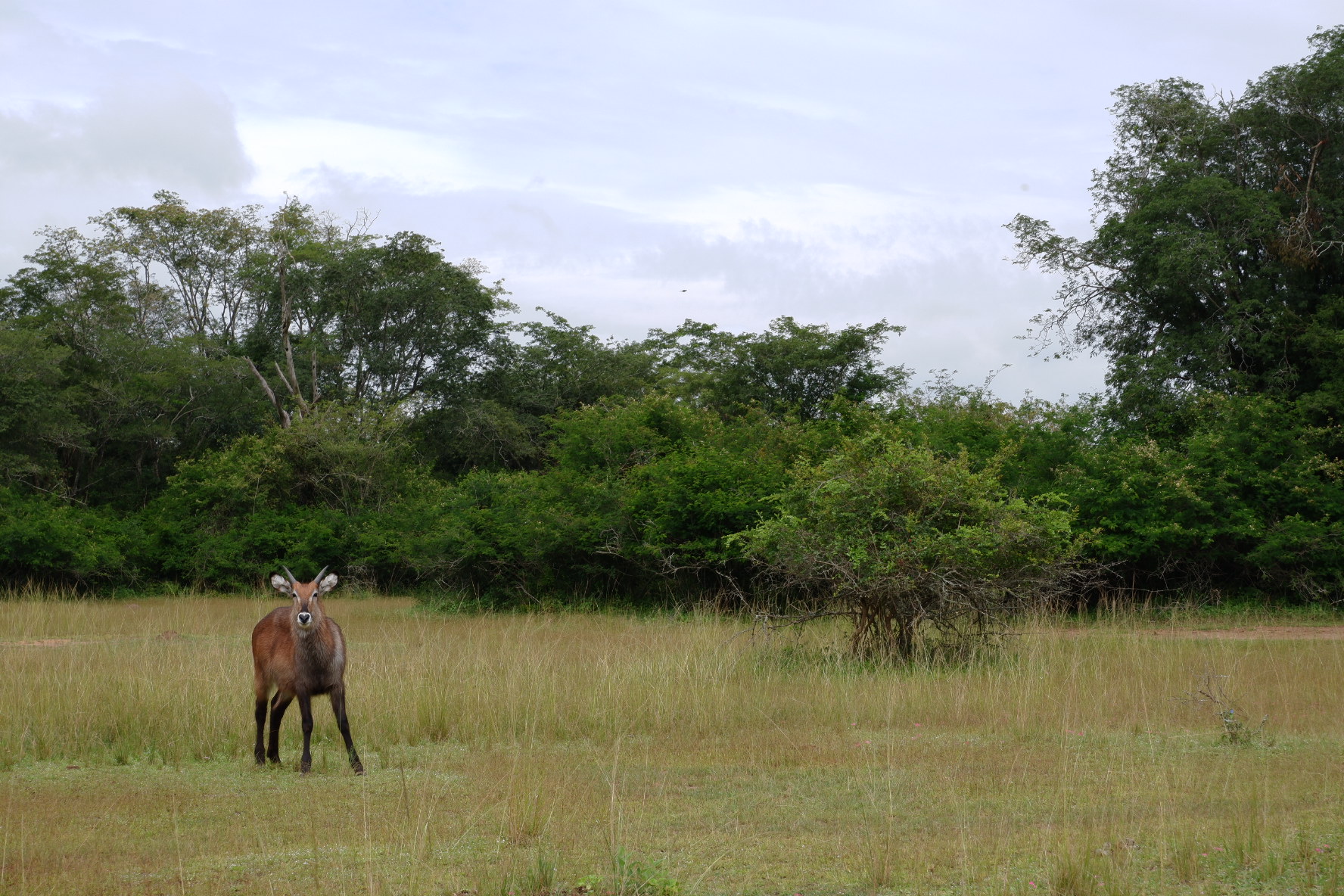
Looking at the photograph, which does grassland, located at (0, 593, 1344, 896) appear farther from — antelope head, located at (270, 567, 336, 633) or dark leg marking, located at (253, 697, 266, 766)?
antelope head, located at (270, 567, 336, 633)

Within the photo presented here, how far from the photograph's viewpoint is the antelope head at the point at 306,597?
7016 mm

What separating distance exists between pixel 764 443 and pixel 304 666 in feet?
49.8

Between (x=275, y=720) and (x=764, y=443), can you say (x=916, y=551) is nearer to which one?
(x=275, y=720)

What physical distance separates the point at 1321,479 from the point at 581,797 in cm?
1746

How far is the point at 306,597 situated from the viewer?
23.7ft

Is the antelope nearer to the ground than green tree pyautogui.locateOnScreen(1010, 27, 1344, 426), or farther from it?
nearer to the ground

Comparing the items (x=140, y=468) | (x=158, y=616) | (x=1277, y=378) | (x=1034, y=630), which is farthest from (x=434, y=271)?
(x=1034, y=630)

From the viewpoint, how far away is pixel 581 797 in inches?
242

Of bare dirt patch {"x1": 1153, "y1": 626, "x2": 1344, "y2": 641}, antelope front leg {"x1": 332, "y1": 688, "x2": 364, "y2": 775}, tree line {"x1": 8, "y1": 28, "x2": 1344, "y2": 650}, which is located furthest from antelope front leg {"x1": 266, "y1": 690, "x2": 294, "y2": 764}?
bare dirt patch {"x1": 1153, "y1": 626, "x2": 1344, "y2": 641}

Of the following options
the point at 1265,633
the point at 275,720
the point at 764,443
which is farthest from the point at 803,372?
the point at 275,720

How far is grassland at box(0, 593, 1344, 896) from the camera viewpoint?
4777 mm

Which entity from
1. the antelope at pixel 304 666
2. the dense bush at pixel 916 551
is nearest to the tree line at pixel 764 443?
the dense bush at pixel 916 551

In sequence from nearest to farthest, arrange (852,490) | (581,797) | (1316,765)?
(581,797), (1316,765), (852,490)

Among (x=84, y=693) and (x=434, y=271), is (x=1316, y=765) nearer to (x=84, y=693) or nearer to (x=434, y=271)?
(x=84, y=693)
